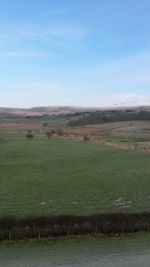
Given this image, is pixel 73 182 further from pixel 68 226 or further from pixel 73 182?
pixel 68 226

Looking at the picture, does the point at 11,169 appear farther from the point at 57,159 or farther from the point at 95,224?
the point at 95,224

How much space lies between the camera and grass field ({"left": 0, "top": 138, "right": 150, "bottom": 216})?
3034 cm

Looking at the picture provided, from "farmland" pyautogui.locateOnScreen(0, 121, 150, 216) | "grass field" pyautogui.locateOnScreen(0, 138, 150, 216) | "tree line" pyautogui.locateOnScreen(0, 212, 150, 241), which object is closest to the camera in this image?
"tree line" pyautogui.locateOnScreen(0, 212, 150, 241)

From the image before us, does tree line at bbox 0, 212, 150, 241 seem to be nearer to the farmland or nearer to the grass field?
the farmland

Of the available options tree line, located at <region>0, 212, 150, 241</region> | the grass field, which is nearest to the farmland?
the grass field

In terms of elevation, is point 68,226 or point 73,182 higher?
point 68,226

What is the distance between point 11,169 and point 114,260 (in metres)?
37.6

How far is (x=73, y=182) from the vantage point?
4231cm

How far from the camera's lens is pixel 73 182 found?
139 feet

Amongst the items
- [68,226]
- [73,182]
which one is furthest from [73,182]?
[68,226]

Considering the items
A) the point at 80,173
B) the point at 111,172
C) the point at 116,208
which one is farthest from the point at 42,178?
the point at 116,208

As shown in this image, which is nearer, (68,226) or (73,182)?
(68,226)

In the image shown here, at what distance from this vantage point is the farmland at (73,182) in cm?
3017

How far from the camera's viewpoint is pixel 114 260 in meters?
16.5
